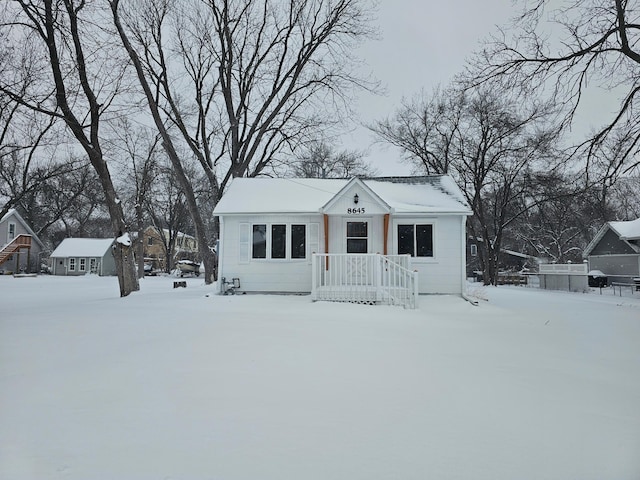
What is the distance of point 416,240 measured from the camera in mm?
12953

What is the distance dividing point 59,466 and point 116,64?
15.5 metres

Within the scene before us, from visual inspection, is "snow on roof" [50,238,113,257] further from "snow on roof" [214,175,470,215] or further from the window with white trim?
the window with white trim

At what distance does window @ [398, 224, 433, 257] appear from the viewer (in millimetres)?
12898

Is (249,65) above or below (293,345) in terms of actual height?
above

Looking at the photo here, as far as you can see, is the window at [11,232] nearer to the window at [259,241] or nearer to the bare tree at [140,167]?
the bare tree at [140,167]

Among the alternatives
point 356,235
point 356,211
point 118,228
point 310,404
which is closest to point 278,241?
point 356,235

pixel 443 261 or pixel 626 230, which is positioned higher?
pixel 626 230

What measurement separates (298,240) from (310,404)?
971 centimetres

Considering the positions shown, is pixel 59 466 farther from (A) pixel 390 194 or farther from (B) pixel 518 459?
(A) pixel 390 194

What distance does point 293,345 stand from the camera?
564cm

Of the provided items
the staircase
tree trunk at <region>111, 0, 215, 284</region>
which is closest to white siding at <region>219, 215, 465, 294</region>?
tree trunk at <region>111, 0, 215, 284</region>

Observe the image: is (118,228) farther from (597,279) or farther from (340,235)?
(597,279)

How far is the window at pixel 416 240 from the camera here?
12.9 m

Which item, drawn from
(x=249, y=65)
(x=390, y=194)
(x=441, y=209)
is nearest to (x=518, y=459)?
(x=441, y=209)
